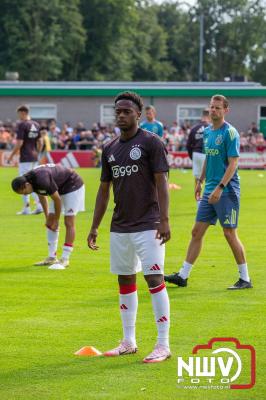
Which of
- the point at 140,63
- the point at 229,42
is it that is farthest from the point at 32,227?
the point at 229,42

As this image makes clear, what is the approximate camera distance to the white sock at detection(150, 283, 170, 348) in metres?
8.48

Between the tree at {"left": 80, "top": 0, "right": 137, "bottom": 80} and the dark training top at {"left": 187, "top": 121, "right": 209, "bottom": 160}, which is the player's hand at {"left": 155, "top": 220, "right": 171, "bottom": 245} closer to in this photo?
the dark training top at {"left": 187, "top": 121, "right": 209, "bottom": 160}

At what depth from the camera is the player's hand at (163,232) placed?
27.5 ft

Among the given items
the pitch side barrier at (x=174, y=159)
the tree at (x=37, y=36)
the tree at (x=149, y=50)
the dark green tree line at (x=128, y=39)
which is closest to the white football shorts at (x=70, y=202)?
the pitch side barrier at (x=174, y=159)

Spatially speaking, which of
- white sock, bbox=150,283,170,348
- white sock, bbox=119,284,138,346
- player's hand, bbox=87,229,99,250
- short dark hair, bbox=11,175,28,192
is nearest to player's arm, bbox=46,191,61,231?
short dark hair, bbox=11,175,28,192

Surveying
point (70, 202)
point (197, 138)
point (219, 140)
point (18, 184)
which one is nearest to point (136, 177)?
point (219, 140)

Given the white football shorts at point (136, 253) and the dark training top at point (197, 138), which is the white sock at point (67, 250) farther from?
the dark training top at point (197, 138)

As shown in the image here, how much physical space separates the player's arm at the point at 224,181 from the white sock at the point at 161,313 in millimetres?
3084

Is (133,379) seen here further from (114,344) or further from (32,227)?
(32,227)

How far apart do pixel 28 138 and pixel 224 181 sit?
1149cm

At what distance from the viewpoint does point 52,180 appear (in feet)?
43.4

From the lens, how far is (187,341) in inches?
359

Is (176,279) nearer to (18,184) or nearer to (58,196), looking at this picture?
(58,196)

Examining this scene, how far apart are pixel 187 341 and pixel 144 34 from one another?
284 ft
